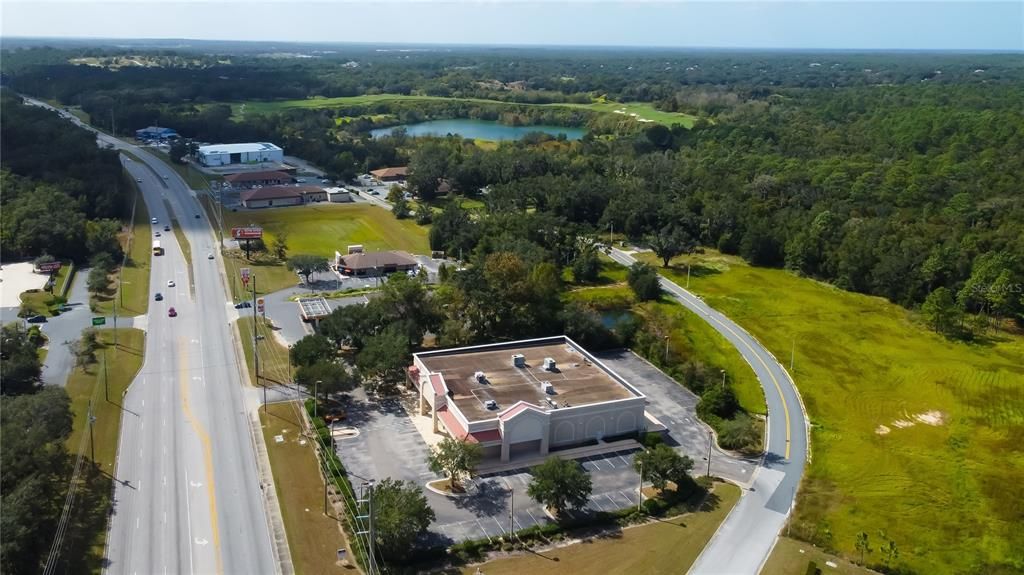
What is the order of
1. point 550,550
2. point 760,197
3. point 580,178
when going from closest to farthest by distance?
point 550,550 → point 760,197 → point 580,178

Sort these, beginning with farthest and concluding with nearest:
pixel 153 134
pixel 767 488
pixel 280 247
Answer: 1. pixel 153 134
2. pixel 280 247
3. pixel 767 488

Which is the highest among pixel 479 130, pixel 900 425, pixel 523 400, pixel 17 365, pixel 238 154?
pixel 238 154

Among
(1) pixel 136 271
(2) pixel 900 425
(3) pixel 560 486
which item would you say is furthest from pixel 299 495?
(1) pixel 136 271

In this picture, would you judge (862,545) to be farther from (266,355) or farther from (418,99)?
(418,99)

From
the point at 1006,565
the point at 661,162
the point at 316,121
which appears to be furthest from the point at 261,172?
the point at 1006,565

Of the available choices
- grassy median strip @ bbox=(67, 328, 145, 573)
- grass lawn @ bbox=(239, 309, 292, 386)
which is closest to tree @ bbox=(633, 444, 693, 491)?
grass lawn @ bbox=(239, 309, 292, 386)

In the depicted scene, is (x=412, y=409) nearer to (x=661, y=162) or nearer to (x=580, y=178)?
(x=580, y=178)

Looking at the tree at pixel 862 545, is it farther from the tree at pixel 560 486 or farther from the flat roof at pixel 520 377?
the flat roof at pixel 520 377
